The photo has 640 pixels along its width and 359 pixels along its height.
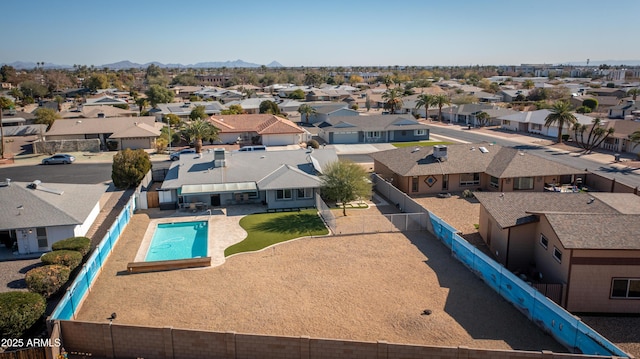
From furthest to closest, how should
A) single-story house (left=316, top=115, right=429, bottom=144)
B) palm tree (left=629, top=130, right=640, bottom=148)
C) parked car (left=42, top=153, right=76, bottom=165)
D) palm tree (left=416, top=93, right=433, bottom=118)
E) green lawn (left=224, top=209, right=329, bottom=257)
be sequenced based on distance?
palm tree (left=416, top=93, right=433, bottom=118)
single-story house (left=316, top=115, right=429, bottom=144)
parked car (left=42, top=153, right=76, bottom=165)
palm tree (left=629, top=130, right=640, bottom=148)
green lawn (left=224, top=209, right=329, bottom=257)

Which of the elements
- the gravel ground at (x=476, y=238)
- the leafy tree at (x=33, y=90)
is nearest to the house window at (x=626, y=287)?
the gravel ground at (x=476, y=238)

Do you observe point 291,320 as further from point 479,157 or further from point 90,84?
point 90,84

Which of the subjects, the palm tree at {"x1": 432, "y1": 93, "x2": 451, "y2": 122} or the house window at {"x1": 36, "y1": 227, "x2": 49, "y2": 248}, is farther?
the palm tree at {"x1": 432, "y1": 93, "x2": 451, "y2": 122}

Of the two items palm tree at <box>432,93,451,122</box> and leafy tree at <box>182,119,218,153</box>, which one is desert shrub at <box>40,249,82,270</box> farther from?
palm tree at <box>432,93,451,122</box>

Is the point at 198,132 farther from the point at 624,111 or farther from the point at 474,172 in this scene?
the point at 624,111

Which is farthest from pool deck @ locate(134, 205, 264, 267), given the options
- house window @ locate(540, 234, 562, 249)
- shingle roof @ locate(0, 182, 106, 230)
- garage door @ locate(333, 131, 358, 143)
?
garage door @ locate(333, 131, 358, 143)

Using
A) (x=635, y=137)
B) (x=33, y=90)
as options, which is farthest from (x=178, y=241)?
(x=33, y=90)

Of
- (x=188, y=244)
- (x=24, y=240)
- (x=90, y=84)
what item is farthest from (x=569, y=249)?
(x=90, y=84)
